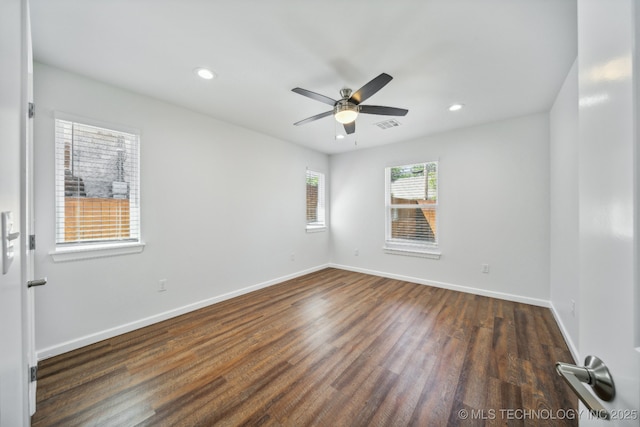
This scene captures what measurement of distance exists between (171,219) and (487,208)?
4.30m

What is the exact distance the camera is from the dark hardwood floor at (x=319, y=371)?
4.75 feet

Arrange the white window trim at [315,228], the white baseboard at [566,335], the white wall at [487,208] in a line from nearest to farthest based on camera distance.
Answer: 1. the white baseboard at [566,335]
2. the white wall at [487,208]
3. the white window trim at [315,228]

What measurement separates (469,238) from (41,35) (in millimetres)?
4995

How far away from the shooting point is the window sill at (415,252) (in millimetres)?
3846

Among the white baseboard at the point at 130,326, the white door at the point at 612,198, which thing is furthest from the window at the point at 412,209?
the white door at the point at 612,198

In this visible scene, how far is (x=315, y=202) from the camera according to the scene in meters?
4.96

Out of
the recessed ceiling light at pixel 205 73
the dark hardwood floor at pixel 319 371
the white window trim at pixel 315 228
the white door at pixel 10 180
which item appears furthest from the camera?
the white window trim at pixel 315 228

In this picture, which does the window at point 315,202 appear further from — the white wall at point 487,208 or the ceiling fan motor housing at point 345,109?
the ceiling fan motor housing at point 345,109

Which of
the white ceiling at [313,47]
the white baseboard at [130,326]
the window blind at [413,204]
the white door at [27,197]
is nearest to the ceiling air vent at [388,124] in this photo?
the white ceiling at [313,47]

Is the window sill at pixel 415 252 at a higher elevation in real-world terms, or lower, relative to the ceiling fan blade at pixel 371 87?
lower

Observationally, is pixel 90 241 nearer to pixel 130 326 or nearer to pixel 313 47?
pixel 130 326

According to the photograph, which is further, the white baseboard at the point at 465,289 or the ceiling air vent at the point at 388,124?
the ceiling air vent at the point at 388,124

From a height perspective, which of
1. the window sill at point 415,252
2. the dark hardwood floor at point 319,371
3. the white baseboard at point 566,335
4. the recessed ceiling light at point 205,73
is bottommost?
the dark hardwood floor at point 319,371

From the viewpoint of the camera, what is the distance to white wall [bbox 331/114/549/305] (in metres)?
3.05
